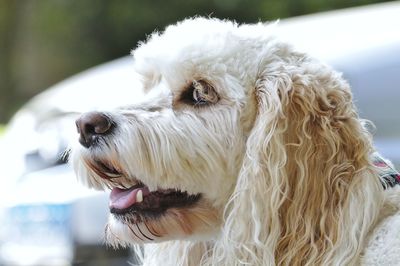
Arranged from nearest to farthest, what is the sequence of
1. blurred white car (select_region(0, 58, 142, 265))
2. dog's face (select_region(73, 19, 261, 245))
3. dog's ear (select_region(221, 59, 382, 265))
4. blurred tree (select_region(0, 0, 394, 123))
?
dog's ear (select_region(221, 59, 382, 265)) < dog's face (select_region(73, 19, 261, 245)) < blurred white car (select_region(0, 58, 142, 265)) < blurred tree (select_region(0, 0, 394, 123))

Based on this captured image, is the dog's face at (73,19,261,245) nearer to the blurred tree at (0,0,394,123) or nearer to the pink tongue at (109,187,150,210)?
the pink tongue at (109,187,150,210)

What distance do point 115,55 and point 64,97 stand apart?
387 inches

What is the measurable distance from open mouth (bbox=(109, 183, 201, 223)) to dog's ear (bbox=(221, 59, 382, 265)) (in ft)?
0.57

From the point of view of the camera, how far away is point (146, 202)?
3.08 m

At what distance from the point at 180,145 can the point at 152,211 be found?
0.76ft

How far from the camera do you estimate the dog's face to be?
300cm

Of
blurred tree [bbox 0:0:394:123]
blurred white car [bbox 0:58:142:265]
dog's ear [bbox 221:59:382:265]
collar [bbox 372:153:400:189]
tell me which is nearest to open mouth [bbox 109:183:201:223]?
dog's ear [bbox 221:59:382:265]

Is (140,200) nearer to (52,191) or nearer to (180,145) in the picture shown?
(180,145)

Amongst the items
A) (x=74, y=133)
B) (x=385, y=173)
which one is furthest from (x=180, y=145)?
(x=385, y=173)

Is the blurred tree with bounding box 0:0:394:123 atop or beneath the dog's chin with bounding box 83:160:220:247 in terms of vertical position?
atop

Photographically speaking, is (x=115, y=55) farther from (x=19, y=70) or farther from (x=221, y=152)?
(x=221, y=152)

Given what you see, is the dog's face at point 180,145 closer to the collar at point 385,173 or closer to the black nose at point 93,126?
the black nose at point 93,126

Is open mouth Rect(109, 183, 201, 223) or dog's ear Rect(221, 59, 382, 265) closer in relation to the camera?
dog's ear Rect(221, 59, 382, 265)

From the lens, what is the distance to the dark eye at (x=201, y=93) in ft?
10.2
